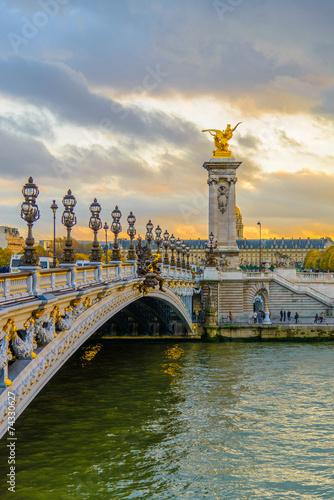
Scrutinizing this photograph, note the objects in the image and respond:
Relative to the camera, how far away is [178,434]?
65.1 feet

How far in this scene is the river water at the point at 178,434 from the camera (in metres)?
15.5

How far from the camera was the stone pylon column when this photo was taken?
58906mm

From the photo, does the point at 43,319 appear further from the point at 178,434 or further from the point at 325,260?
the point at 325,260

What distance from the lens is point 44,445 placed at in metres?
17.7

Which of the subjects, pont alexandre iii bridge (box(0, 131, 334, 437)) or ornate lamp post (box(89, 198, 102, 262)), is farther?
ornate lamp post (box(89, 198, 102, 262))

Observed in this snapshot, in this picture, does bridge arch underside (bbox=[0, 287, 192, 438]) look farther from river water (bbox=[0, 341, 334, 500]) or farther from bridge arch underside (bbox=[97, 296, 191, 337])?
bridge arch underside (bbox=[97, 296, 191, 337])

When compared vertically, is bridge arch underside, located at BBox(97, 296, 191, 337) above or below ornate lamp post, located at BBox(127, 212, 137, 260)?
below

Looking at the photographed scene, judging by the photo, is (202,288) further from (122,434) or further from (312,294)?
(122,434)

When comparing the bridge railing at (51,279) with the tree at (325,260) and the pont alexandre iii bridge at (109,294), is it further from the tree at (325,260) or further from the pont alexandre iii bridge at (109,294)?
the tree at (325,260)

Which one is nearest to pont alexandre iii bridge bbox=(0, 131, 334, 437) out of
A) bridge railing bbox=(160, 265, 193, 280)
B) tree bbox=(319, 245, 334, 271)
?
bridge railing bbox=(160, 265, 193, 280)

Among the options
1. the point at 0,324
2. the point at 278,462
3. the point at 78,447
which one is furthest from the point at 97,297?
the point at 0,324

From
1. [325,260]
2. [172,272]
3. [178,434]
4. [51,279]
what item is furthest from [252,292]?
[325,260]

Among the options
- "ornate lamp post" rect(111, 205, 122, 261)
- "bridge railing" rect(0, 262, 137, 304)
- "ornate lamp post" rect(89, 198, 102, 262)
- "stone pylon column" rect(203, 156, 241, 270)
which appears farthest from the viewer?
"stone pylon column" rect(203, 156, 241, 270)

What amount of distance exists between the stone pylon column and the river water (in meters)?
26.6
